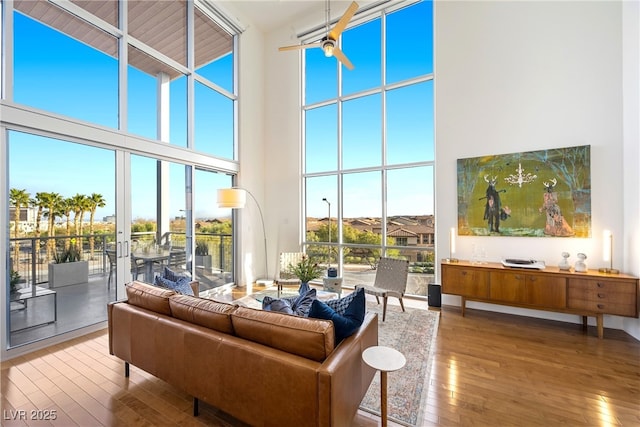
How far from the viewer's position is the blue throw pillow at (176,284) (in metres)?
2.83

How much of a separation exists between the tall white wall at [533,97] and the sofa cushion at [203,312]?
3.79 m

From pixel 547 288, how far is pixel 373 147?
3525 mm

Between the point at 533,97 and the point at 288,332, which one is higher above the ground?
the point at 533,97

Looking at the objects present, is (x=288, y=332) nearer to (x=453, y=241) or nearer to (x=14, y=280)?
(x=14, y=280)

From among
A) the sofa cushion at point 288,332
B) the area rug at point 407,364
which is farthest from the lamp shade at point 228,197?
the sofa cushion at point 288,332

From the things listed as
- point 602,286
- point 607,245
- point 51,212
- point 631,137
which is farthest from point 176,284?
point 631,137

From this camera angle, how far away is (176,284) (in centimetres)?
295

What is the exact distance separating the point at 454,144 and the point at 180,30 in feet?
17.2

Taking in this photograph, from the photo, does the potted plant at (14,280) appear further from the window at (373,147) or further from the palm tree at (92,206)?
the window at (373,147)

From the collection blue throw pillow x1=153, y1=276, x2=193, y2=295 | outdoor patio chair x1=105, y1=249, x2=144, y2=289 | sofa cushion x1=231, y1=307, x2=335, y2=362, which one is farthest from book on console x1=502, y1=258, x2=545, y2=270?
outdoor patio chair x1=105, y1=249, x2=144, y2=289

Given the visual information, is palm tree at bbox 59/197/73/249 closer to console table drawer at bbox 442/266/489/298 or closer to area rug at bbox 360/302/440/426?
area rug at bbox 360/302/440/426

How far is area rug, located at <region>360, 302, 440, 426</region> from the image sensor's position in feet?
6.86

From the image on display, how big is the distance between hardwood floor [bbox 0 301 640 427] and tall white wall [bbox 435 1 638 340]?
3.74 ft

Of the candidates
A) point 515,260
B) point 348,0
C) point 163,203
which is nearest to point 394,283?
point 515,260
